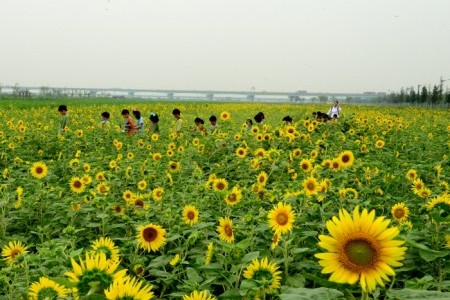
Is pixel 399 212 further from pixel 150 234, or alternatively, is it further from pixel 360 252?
pixel 360 252

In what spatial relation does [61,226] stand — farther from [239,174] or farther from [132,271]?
[239,174]

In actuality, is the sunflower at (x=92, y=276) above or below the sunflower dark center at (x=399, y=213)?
above

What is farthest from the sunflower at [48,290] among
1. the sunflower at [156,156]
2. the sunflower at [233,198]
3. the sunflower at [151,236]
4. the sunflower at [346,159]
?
the sunflower at [156,156]

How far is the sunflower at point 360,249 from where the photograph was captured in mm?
1129

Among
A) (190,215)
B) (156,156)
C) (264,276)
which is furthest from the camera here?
(156,156)

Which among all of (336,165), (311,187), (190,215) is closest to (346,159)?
(336,165)

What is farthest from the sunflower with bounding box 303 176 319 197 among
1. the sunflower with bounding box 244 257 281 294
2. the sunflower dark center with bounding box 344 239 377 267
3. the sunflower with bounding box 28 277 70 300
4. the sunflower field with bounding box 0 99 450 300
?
the sunflower with bounding box 28 277 70 300

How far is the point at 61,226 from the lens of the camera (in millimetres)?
3580

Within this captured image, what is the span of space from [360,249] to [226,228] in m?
1.26

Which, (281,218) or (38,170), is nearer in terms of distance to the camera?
(281,218)

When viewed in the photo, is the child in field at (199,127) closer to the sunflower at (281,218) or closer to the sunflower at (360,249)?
the sunflower at (281,218)

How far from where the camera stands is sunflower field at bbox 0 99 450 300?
46.9 inches

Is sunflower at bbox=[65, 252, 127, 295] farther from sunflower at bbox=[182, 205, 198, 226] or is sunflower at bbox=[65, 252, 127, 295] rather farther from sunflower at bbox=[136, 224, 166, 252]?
sunflower at bbox=[182, 205, 198, 226]

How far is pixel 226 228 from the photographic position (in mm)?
2357
